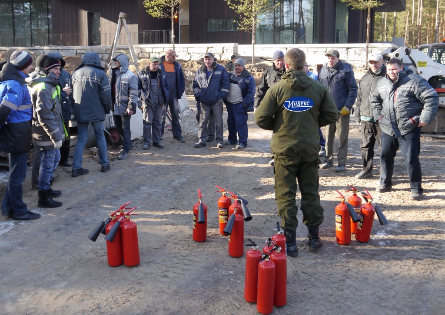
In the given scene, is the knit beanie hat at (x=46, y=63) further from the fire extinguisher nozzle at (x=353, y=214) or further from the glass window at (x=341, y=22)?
the glass window at (x=341, y=22)

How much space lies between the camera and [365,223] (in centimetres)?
536

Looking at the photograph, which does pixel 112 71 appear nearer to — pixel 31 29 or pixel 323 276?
pixel 323 276

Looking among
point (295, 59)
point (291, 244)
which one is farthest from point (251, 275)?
point (295, 59)

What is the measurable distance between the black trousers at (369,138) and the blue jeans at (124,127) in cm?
462

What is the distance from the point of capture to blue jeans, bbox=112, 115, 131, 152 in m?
9.59

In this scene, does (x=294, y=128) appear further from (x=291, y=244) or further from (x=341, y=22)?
(x=341, y=22)

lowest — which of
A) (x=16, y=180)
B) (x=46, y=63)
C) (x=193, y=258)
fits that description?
(x=193, y=258)

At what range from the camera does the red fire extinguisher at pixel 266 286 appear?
3900 mm

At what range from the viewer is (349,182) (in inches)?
312

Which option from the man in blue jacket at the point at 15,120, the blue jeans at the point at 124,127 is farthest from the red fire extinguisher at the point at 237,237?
the blue jeans at the point at 124,127

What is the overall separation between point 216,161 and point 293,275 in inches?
201

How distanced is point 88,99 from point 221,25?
2272 cm

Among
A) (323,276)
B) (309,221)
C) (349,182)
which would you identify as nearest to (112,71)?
(349,182)

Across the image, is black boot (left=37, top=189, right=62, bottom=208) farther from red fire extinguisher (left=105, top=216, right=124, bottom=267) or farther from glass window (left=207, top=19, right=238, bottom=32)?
glass window (left=207, top=19, right=238, bottom=32)
